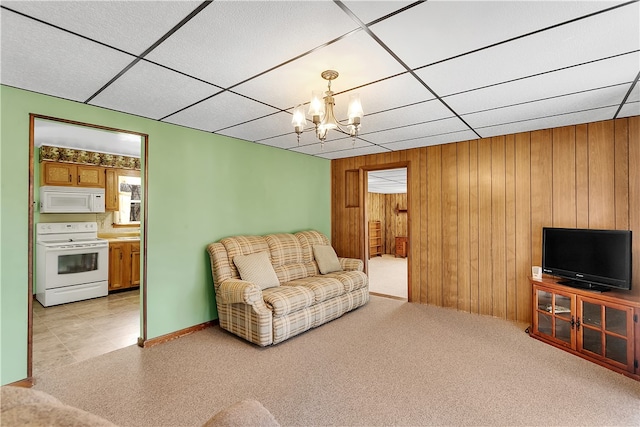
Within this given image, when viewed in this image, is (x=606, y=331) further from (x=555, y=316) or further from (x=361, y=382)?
(x=361, y=382)

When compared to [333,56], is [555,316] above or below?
below

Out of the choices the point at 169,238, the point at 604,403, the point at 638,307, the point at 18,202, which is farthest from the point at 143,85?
the point at 638,307

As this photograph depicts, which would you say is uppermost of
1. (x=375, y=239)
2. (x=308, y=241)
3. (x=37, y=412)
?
(x=308, y=241)

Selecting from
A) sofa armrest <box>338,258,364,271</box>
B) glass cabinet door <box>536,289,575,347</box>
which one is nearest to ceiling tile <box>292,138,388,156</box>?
sofa armrest <box>338,258,364,271</box>

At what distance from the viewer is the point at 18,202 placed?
2387 millimetres

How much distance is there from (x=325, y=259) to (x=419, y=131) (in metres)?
2.18

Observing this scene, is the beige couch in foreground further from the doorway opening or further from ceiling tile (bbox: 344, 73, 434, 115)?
the doorway opening

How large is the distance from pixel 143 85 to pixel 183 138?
1.13 m

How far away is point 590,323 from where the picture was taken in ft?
9.22

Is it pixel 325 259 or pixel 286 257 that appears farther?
pixel 325 259

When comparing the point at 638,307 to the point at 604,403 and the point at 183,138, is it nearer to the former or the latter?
the point at 604,403

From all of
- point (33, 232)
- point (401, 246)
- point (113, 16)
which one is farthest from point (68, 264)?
point (401, 246)

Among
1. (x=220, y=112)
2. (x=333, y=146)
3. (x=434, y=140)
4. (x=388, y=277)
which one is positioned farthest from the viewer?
(x=388, y=277)

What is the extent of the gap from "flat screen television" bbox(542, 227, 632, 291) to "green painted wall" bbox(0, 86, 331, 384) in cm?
329
